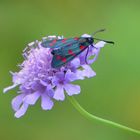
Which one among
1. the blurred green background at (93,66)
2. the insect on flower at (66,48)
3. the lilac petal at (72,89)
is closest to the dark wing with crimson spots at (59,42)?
the insect on flower at (66,48)

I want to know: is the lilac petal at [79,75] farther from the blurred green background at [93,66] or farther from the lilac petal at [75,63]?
the blurred green background at [93,66]

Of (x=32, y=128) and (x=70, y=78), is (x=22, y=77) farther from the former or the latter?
(x=32, y=128)

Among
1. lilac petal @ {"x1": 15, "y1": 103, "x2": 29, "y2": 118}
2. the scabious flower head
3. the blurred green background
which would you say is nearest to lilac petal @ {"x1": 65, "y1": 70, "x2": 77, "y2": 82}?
the scabious flower head

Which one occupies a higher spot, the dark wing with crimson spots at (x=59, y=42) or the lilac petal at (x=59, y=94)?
the dark wing with crimson spots at (x=59, y=42)

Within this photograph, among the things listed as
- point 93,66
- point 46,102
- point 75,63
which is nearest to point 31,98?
point 46,102

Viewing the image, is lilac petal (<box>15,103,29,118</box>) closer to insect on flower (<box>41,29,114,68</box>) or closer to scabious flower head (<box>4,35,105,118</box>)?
scabious flower head (<box>4,35,105,118</box>)

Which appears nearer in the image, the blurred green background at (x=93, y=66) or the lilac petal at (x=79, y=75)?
the lilac petal at (x=79, y=75)

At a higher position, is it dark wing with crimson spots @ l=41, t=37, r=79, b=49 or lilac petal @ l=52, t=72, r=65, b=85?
dark wing with crimson spots @ l=41, t=37, r=79, b=49
